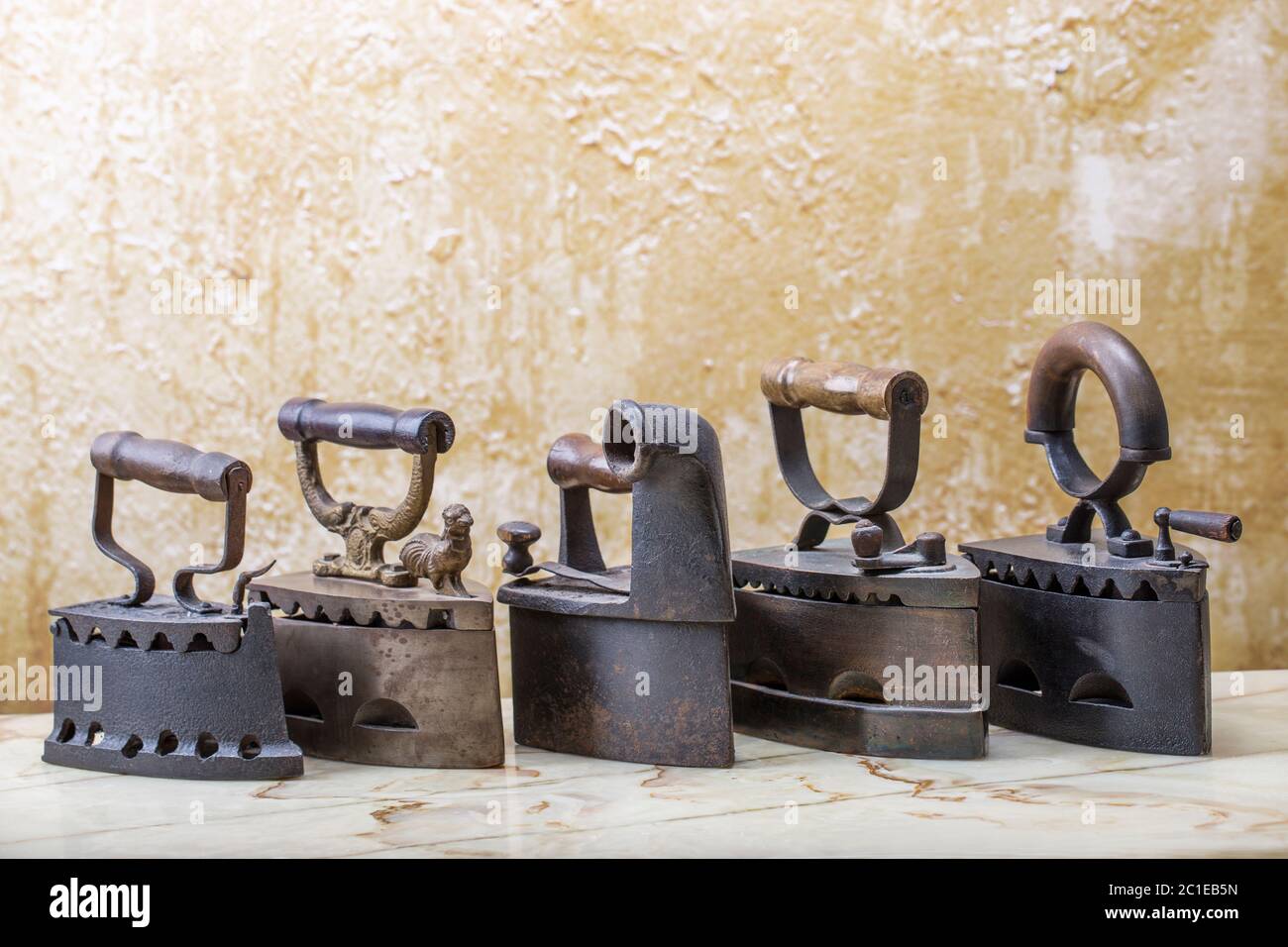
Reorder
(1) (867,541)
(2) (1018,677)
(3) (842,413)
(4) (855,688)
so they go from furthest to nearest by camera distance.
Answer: (2) (1018,677), (3) (842,413), (4) (855,688), (1) (867,541)

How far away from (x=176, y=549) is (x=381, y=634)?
131 cm

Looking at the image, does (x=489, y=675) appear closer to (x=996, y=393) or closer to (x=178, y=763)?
(x=178, y=763)

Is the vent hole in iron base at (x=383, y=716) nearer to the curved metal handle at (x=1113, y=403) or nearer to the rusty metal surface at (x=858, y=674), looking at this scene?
the rusty metal surface at (x=858, y=674)

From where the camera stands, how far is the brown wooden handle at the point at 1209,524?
319 cm

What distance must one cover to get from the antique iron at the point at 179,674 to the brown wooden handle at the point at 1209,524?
1807mm

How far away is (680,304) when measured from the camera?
427 centimetres

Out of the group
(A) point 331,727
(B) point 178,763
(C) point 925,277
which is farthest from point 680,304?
(B) point 178,763

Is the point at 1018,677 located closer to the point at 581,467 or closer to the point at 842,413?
the point at 842,413

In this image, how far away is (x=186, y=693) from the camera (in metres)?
3.01

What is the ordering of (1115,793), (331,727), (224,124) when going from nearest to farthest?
(1115,793) → (331,727) → (224,124)
